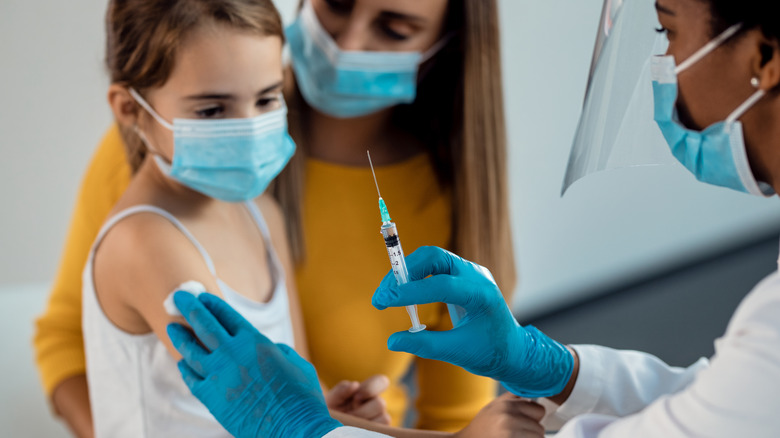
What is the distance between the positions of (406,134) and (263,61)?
0.47 m

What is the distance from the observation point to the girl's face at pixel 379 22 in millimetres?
1257

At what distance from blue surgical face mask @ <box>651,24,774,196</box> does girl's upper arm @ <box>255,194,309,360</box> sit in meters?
0.72

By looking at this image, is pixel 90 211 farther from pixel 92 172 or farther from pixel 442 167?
pixel 442 167

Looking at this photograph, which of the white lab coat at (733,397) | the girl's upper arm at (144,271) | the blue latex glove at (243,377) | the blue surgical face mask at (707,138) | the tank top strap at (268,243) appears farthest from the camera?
the tank top strap at (268,243)

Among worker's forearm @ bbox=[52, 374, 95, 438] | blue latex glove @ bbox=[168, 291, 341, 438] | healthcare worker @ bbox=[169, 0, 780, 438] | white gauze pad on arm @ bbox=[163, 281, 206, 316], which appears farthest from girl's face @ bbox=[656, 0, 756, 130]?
worker's forearm @ bbox=[52, 374, 95, 438]

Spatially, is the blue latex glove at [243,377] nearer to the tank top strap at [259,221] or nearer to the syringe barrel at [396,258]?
the syringe barrel at [396,258]

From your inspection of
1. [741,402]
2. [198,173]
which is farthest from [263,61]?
[741,402]

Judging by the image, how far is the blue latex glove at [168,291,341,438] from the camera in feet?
2.80

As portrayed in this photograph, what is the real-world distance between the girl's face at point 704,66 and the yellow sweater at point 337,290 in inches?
22.6

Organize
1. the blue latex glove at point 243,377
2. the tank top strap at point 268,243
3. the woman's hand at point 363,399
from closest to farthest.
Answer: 1. the blue latex glove at point 243,377
2. the woman's hand at point 363,399
3. the tank top strap at point 268,243

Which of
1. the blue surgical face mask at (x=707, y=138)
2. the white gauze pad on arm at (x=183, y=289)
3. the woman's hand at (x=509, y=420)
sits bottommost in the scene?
the woman's hand at (x=509, y=420)

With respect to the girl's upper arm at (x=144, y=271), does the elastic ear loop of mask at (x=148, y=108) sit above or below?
above

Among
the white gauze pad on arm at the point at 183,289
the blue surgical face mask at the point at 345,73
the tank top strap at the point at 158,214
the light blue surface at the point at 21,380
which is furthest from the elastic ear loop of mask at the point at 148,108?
the light blue surface at the point at 21,380

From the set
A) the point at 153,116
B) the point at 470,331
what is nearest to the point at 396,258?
the point at 470,331
